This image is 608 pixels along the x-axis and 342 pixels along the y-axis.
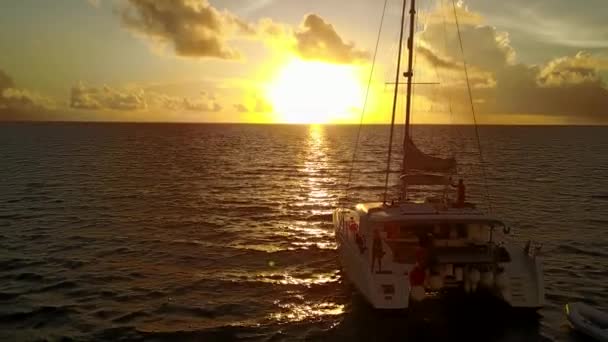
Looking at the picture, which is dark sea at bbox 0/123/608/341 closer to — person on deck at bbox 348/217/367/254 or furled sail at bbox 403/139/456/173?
person on deck at bbox 348/217/367/254

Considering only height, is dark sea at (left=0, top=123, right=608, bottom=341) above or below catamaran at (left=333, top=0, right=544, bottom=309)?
below

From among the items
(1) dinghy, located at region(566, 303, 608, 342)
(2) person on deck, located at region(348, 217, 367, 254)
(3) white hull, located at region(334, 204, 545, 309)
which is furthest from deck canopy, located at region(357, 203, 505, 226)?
(1) dinghy, located at region(566, 303, 608, 342)

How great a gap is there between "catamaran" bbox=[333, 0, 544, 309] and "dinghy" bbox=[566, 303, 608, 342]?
1.09 meters

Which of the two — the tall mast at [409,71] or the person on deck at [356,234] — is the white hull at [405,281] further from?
the tall mast at [409,71]

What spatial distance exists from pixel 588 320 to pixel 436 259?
4.78 m

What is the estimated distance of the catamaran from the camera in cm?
1483

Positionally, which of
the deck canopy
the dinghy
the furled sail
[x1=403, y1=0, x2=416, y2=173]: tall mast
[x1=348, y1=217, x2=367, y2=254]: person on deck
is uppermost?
[x1=403, y1=0, x2=416, y2=173]: tall mast

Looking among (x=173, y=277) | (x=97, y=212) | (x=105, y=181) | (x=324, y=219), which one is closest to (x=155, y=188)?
(x=105, y=181)

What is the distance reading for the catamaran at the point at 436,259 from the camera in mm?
14828

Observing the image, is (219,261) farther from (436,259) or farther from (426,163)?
(436,259)

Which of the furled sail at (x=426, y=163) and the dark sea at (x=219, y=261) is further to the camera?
the furled sail at (x=426, y=163)

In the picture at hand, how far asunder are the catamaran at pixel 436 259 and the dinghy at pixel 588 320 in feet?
3.57

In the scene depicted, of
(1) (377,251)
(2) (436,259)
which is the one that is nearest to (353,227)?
(1) (377,251)

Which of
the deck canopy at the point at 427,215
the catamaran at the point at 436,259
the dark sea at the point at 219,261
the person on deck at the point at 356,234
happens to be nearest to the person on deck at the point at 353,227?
the person on deck at the point at 356,234
